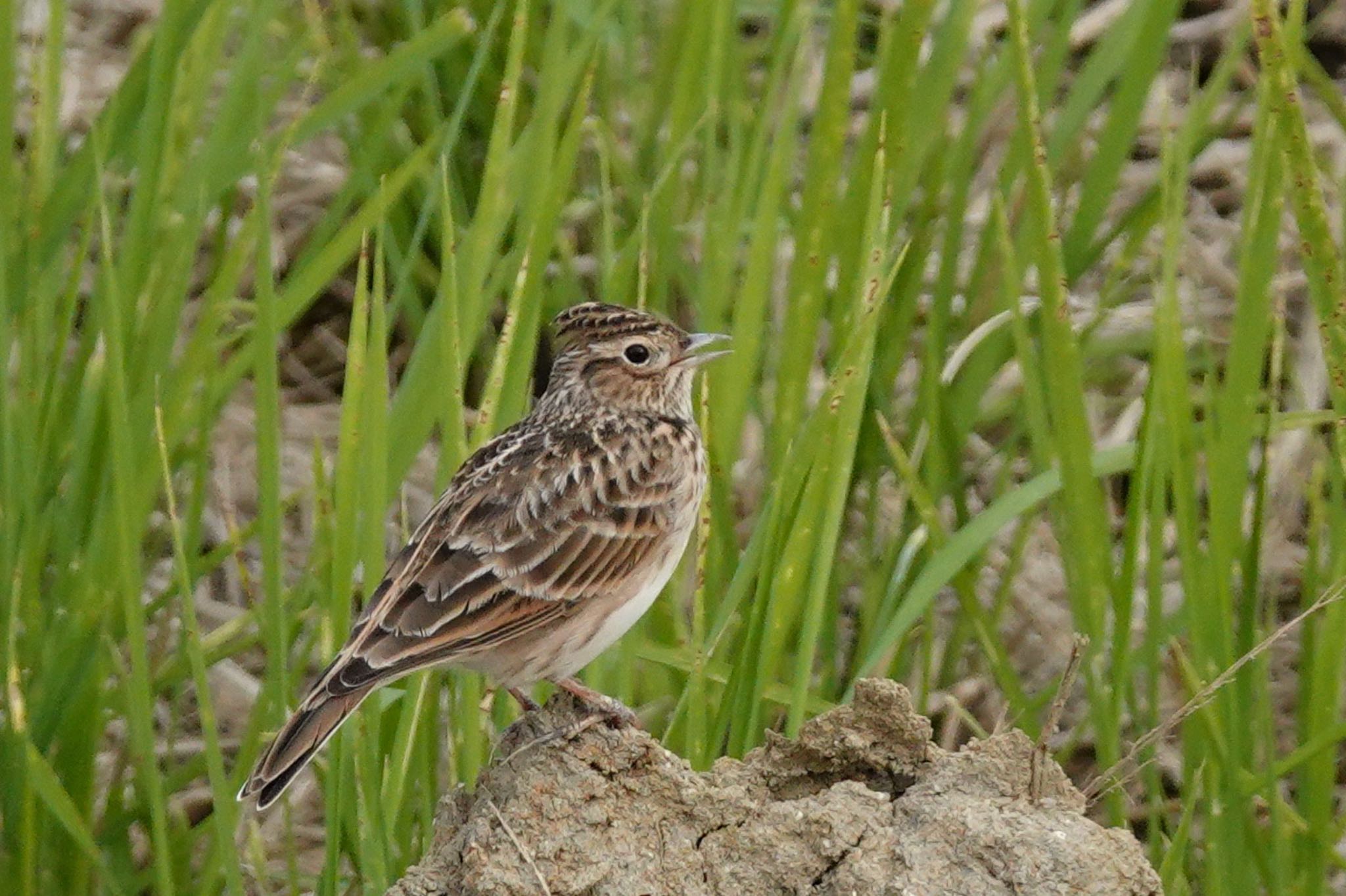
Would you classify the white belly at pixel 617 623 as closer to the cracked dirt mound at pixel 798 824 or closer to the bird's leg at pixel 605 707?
the bird's leg at pixel 605 707

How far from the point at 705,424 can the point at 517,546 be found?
2.37 ft

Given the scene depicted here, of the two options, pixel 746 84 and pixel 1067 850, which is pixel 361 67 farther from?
pixel 1067 850

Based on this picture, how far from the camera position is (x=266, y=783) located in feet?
12.1

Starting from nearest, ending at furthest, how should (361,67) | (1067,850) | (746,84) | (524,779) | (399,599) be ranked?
(1067,850), (524,779), (399,599), (361,67), (746,84)

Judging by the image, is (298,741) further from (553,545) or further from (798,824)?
(798,824)

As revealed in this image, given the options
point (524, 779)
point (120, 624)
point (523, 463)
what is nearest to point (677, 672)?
point (523, 463)

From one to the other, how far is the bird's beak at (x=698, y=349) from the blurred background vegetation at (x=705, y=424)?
0.06 m

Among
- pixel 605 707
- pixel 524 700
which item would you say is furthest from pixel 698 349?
pixel 605 707

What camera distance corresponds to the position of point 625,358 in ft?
16.0

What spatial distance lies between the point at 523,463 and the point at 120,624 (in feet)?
3.39

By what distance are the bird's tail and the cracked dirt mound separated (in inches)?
9.5

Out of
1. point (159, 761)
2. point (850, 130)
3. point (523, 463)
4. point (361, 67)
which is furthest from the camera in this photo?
point (850, 130)

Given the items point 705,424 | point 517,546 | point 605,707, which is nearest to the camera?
point 605,707

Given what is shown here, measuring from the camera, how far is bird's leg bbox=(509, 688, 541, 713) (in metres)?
4.02
